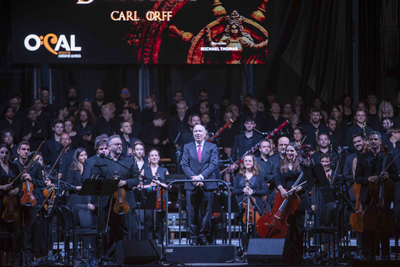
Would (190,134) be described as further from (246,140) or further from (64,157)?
(64,157)

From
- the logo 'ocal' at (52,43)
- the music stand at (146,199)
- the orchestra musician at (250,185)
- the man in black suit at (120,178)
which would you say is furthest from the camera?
the logo 'ocal' at (52,43)

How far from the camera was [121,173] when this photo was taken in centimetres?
805

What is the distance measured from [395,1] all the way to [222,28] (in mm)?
3910

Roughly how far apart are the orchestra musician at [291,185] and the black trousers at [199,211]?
1.02 meters

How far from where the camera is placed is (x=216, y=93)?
13805 millimetres

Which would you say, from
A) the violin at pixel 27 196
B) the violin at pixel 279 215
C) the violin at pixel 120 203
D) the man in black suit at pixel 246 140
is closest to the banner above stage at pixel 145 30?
the man in black suit at pixel 246 140

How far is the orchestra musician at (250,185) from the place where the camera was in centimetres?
848

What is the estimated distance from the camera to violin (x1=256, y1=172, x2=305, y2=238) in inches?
304

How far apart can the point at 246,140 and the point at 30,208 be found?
3.83 m

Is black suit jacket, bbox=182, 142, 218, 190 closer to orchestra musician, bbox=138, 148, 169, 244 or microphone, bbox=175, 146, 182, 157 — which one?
orchestra musician, bbox=138, 148, 169, 244

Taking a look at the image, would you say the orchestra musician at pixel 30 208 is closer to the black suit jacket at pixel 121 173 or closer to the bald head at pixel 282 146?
the black suit jacket at pixel 121 173

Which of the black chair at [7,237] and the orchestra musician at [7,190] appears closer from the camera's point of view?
the black chair at [7,237]

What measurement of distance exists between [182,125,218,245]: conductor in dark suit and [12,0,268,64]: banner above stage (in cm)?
363

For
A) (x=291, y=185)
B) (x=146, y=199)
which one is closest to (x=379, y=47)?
(x=291, y=185)
